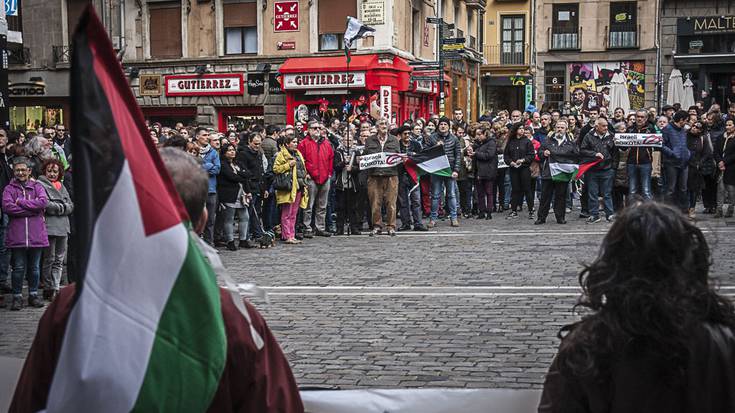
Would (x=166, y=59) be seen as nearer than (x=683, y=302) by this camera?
No

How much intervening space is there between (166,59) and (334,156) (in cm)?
1697

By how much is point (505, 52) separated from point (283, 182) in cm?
3818

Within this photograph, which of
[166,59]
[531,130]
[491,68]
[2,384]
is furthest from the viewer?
[491,68]

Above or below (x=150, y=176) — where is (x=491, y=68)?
above

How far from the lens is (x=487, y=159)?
1941 centimetres

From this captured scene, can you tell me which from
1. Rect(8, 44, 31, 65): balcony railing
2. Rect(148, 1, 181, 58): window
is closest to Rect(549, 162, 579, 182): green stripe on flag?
Rect(148, 1, 181, 58): window

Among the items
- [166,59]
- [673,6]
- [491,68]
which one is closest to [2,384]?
[166,59]

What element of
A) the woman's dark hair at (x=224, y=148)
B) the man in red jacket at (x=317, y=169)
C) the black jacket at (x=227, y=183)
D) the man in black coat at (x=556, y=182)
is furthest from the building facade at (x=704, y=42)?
the black jacket at (x=227, y=183)

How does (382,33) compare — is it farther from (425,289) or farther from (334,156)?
(425,289)

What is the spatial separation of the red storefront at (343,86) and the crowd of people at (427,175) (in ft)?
28.8

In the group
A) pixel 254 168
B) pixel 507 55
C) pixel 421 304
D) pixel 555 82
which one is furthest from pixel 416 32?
pixel 421 304

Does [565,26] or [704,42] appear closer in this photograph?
[704,42]

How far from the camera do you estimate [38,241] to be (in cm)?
1016

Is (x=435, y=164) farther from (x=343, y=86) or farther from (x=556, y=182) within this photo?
(x=343, y=86)
